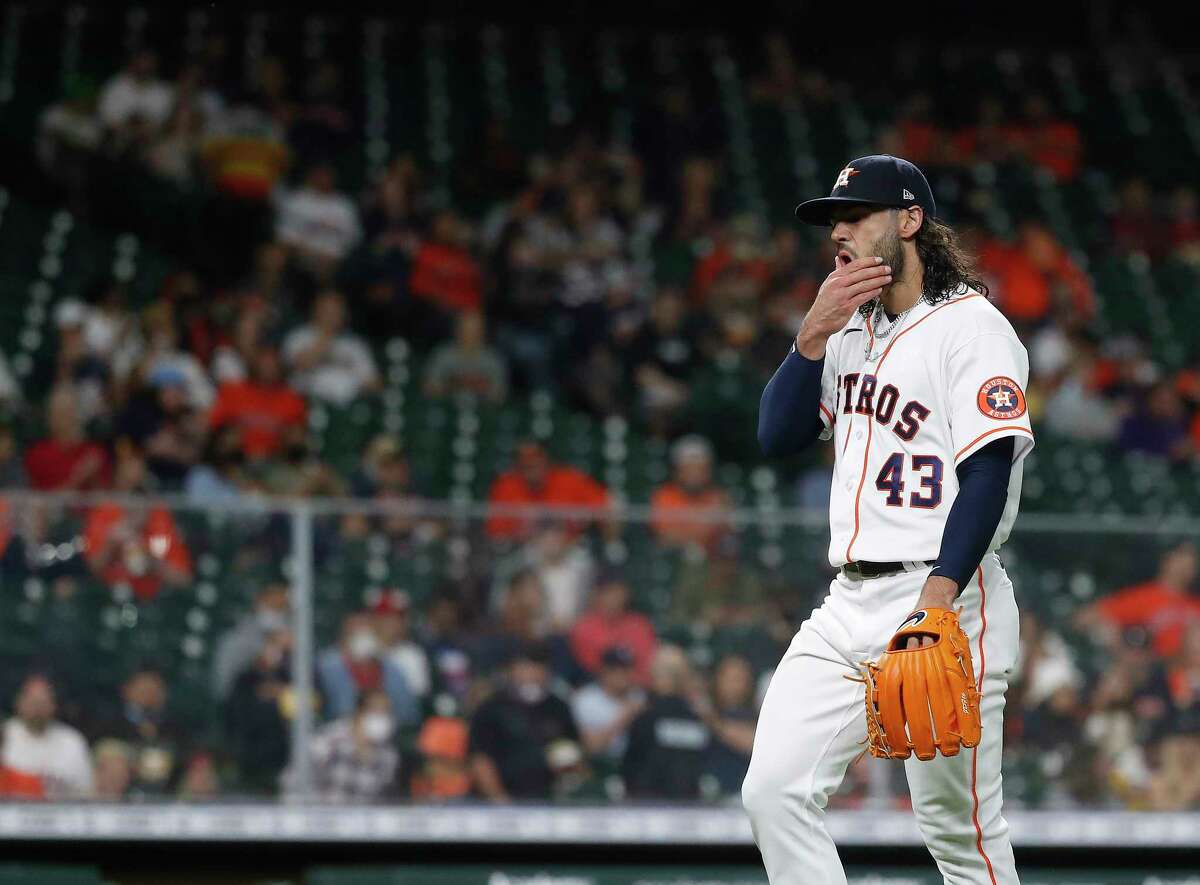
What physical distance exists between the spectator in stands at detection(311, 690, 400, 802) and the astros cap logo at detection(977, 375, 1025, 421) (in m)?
3.62

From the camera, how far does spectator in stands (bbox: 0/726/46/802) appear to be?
6664 mm

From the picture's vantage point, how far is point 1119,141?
13867mm

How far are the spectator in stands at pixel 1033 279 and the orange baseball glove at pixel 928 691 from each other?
784cm

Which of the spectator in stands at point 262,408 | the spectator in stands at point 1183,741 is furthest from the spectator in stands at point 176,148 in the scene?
the spectator in stands at point 1183,741

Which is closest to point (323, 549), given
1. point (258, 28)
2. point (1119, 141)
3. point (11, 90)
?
point (11, 90)

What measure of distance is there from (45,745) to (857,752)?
148 inches

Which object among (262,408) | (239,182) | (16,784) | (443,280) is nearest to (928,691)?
(16,784)

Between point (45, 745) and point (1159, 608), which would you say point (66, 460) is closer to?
point (45, 745)

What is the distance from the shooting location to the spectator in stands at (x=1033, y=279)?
1140 centimetres

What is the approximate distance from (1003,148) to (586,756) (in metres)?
7.57

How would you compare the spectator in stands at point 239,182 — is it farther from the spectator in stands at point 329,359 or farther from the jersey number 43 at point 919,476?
the jersey number 43 at point 919,476

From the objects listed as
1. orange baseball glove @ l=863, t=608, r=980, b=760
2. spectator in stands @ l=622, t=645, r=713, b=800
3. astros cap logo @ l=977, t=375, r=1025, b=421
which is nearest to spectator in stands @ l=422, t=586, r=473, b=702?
spectator in stands @ l=622, t=645, r=713, b=800

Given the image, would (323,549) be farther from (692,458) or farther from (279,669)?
(692,458)

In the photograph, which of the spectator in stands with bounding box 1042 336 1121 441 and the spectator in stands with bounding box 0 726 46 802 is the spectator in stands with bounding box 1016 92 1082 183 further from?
the spectator in stands with bounding box 0 726 46 802
